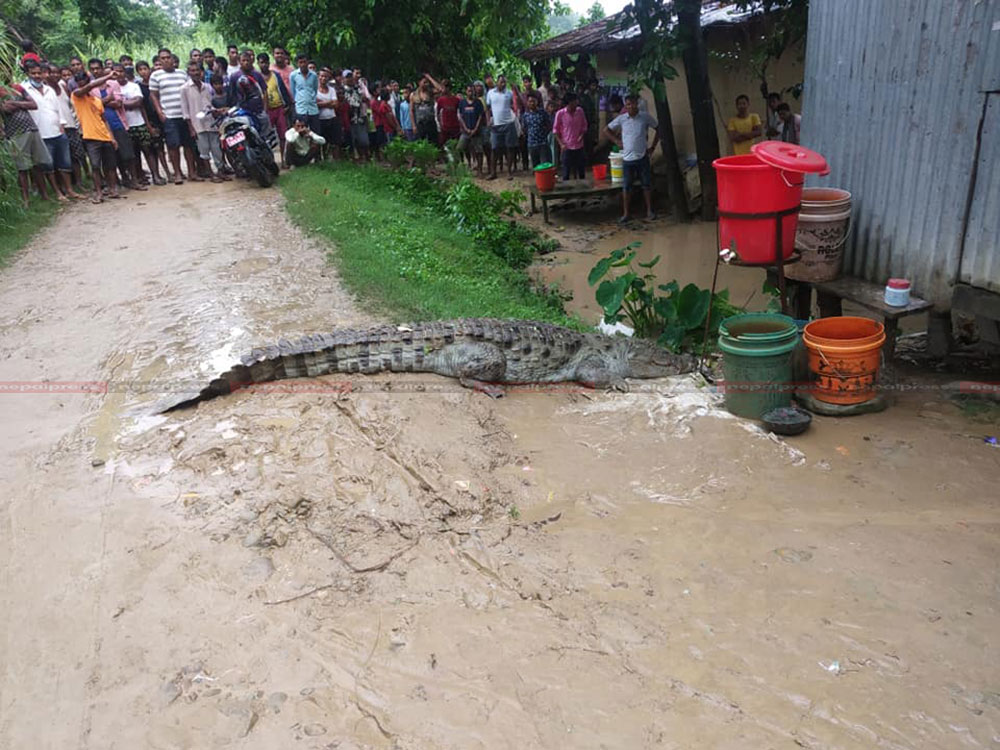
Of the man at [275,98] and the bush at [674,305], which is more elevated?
the man at [275,98]

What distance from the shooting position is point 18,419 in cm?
489

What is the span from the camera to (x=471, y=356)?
5.80m

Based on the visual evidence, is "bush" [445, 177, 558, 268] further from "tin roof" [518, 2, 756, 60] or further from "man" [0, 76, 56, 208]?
"man" [0, 76, 56, 208]

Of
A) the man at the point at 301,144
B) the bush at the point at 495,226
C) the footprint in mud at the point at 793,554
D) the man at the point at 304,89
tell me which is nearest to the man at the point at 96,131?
the man at the point at 301,144

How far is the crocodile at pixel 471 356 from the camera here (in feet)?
17.7

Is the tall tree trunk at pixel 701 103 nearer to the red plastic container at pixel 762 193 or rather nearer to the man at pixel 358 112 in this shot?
the red plastic container at pixel 762 193

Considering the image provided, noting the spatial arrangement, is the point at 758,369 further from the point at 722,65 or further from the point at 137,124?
the point at 137,124

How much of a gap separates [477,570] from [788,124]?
8.59 metres

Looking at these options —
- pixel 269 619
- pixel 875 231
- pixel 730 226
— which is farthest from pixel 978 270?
pixel 269 619

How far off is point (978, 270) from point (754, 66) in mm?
6853

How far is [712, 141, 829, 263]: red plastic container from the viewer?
5.20 meters

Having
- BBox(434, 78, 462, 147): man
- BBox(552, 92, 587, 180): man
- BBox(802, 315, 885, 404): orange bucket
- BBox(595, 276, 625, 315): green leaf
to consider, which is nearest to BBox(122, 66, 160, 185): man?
BBox(434, 78, 462, 147): man

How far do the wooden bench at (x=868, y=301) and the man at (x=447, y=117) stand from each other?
10162 millimetres

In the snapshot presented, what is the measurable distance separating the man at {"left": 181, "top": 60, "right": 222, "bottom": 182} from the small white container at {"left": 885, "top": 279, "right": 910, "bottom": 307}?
9.97 meters
